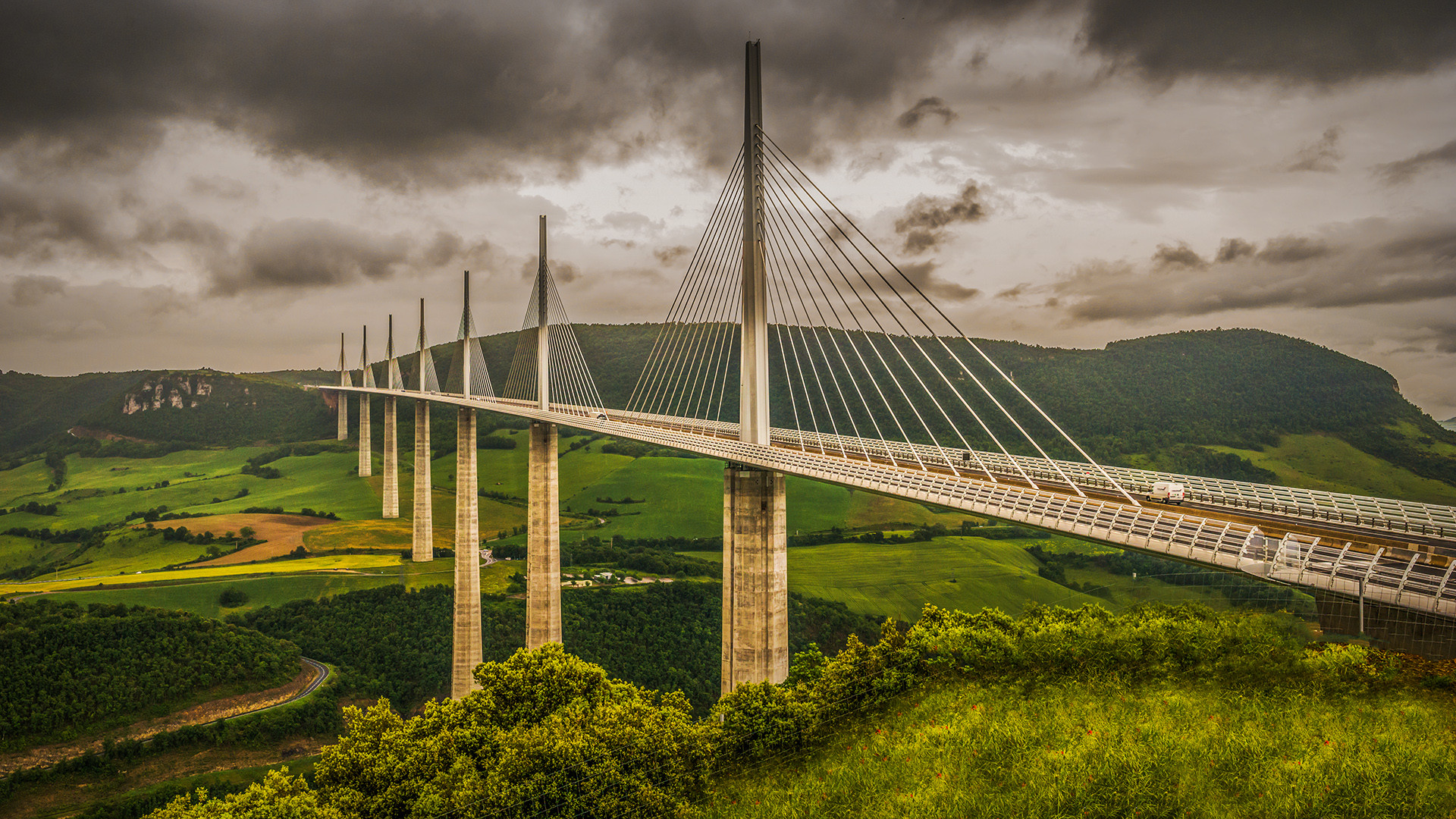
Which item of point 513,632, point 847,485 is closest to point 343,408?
point 513,632

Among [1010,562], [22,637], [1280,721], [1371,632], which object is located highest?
[1371,632]

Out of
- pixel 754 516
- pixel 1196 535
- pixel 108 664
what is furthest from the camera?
pixel 108 664

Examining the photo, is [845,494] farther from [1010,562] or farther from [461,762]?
[461,762]

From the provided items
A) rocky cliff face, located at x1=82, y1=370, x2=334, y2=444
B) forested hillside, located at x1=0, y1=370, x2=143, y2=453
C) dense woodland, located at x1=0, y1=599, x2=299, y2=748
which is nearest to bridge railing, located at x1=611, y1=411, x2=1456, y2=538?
dense woodland, located at x1=0, y1=599, x2=299, y2=748

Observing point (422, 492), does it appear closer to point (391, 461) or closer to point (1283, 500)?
point (391, 461)

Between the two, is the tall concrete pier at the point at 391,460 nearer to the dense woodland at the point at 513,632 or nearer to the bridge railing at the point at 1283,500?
the dense woodland at the point at 513,632

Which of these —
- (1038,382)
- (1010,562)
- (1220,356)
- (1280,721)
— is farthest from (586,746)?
(1220,356)

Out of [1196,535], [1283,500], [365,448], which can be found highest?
[1196,535]
